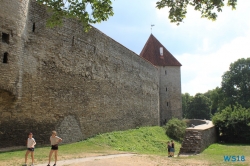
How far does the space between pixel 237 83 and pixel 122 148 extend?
1257 inches

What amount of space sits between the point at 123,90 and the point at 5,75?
11.1 meters

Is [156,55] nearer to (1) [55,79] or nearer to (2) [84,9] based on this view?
(1) [55,79]

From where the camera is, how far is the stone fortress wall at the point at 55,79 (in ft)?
33.2

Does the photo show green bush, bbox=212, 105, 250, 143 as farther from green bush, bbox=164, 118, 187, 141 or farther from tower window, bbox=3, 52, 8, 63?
tower window, bbox=3, 52, 8, 63

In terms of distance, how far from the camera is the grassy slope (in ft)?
30.6

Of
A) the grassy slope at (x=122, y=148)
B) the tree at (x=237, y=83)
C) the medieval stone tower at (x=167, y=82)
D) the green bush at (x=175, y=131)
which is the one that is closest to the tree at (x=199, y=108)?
the tree at (x=237, y=83)

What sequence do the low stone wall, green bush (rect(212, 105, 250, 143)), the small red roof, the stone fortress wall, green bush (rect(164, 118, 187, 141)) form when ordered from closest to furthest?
the stone fortress wall < the low stone wall < green bush (rect(212, 105, 250, 143)) < green bush (rect(164, 118, 187, 141)) < the small red roof

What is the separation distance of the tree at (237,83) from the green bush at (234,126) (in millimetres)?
21893

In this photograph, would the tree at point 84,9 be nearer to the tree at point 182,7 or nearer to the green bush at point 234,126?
the tree at point 182,7

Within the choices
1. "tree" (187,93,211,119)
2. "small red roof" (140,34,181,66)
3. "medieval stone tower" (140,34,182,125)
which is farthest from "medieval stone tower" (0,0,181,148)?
"tree" (187,93,211,119)

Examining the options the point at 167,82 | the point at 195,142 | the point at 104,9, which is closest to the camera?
the point at 104,9

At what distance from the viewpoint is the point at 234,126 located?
58.5 ft

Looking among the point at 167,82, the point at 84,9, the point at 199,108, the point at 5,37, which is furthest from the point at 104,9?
the point at 199,108

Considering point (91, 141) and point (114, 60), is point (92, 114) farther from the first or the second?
point (114, 60)
